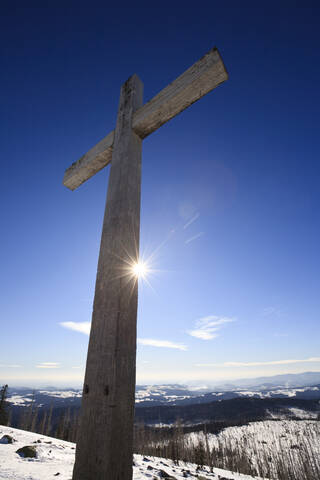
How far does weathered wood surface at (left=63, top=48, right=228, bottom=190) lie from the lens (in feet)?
4.31

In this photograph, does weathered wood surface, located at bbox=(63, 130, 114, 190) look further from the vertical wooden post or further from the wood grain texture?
the vertical wooden post

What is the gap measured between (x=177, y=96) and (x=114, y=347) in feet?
4.50

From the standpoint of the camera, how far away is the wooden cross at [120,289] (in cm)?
84

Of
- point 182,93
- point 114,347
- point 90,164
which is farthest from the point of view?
point 90,164

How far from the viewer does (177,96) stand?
140cm

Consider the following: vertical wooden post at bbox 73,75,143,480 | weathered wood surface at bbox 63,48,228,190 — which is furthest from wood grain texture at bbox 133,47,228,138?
vertical wooden post at bbox 73,75,143,480

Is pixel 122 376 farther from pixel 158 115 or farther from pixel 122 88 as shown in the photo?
pixel 122 88

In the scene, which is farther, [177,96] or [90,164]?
[90,164]

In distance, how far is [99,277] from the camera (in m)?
1.16

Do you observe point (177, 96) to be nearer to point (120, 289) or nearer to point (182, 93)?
point (182, 93)

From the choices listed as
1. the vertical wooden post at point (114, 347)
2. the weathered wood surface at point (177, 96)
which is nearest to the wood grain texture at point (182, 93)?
the weathered wood surface at point (177, 96)

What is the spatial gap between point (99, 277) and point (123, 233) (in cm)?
24

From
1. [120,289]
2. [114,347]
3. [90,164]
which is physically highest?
[90,164]

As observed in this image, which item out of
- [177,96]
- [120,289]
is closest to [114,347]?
[120,289]
